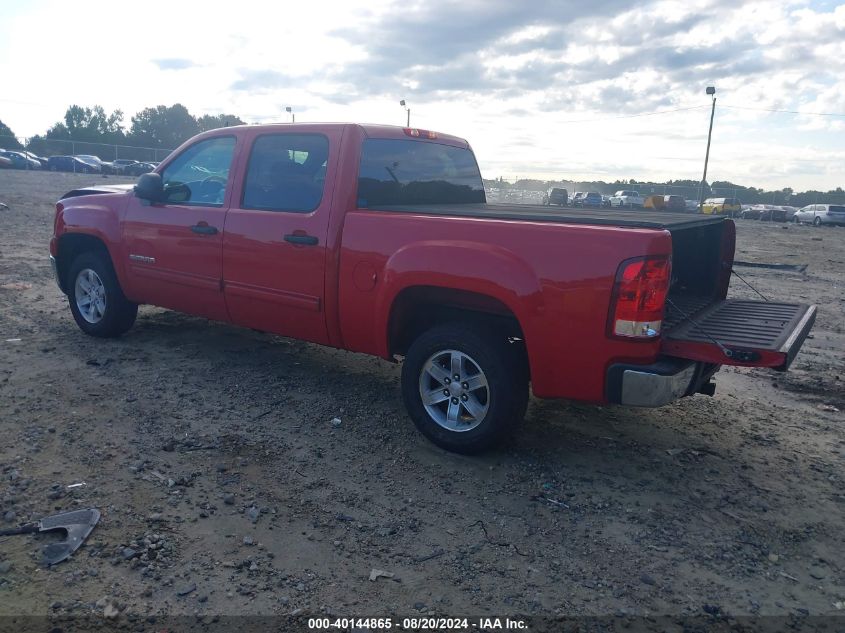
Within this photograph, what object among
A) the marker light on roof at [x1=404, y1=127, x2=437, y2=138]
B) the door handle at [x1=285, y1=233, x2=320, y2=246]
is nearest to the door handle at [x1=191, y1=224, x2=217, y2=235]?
the door handle at [x1=285, y1=233, x2=320, y2=246]

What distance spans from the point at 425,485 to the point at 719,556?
5.09 ft

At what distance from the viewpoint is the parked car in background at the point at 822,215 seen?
3809 cm

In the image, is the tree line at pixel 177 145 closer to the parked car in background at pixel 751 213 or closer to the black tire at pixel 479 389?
the parked car in background at pixel 751 213

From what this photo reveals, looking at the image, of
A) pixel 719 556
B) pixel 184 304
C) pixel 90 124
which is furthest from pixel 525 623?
pixel 90 124

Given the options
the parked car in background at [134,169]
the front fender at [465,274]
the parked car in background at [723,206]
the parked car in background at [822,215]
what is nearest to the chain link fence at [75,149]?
the parked car in background at [134,169]

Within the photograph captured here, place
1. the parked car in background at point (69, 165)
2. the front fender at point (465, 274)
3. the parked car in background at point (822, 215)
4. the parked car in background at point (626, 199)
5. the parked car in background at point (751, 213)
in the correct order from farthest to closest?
the parked car in background at point (626, 199) → the parked car in background at point (751, 213) → the parked car in background at point (69, 165) → the parked car in background at point (822, 215) → the front fender at point (465, 274)

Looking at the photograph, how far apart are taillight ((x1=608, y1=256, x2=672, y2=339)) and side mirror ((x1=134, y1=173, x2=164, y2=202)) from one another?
403 cm

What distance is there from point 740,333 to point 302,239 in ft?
9.44

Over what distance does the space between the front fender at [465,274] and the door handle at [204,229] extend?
173 centimetres

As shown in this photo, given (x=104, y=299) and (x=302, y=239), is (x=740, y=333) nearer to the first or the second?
(x=302, y=239)

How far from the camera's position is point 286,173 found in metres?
5.08

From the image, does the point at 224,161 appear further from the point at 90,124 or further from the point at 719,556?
the point at 90,124

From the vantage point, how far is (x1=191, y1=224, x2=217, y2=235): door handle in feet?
17.6

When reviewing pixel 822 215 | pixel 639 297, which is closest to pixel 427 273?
pixel 639 297
